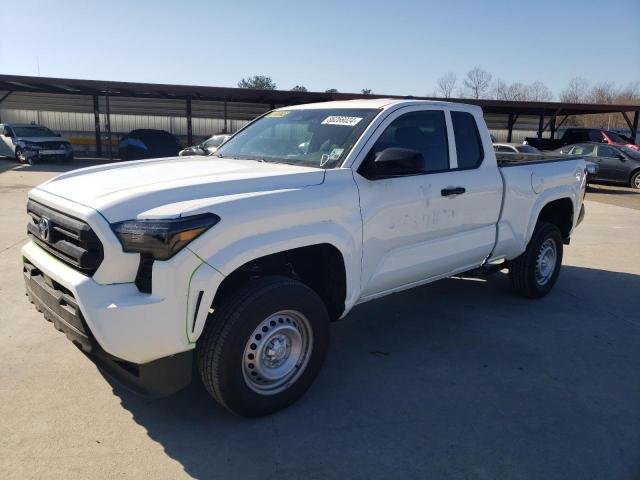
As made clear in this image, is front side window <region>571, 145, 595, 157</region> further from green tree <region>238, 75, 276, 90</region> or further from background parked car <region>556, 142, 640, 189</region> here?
green tree <region>238, 75, 276, 90</region>

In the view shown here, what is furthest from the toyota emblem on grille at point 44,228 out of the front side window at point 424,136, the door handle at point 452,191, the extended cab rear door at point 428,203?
the door handle at point 452,191

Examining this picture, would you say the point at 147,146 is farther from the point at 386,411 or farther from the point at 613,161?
the point at 386,411

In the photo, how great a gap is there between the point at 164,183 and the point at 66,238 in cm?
65

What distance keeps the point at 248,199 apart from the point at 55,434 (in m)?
1.76

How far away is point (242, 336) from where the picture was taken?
2.91 meters

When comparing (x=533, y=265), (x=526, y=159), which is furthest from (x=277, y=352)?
(x=526, y=159)

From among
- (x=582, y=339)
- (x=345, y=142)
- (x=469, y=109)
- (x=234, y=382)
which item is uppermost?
(x=469, y=109)

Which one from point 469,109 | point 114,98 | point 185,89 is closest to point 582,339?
point 469,109

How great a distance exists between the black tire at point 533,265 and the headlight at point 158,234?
3954 mm

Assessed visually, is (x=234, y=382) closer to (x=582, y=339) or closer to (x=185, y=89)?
(x=582, y=339)

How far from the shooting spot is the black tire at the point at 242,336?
287cm

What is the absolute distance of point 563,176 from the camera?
5.59 metres

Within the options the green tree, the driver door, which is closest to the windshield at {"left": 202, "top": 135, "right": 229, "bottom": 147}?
the driver door

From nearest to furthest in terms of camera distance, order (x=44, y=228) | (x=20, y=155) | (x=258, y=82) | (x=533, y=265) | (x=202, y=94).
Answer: (x=44, y=228) → (x=533, y=265) → (x=20, y=155) → (x=202, y=94) → (x=258, y=82)
